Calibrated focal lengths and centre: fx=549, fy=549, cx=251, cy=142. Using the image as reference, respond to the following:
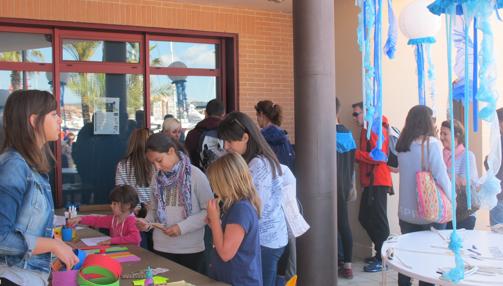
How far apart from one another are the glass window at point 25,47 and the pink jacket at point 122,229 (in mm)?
3141

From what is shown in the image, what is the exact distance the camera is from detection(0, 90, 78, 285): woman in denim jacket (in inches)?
87.1

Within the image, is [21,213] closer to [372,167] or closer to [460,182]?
[460,182]

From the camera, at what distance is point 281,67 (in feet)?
27.0

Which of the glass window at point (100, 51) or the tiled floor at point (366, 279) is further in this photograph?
the glass window at point (100, 51)

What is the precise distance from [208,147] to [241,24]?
329 centimetres

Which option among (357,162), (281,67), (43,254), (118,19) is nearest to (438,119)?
(357,162)

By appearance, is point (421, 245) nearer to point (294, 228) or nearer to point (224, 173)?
point (294, 228)

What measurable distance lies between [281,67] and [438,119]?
2485mm

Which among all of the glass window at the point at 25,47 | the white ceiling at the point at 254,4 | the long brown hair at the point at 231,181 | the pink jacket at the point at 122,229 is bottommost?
the pink jacket at the point at 122,229

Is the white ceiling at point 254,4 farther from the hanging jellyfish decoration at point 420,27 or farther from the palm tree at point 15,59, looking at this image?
the hanging jellyfish decoration at point 420,27

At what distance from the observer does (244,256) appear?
9.81 ft

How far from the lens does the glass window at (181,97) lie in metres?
7.56

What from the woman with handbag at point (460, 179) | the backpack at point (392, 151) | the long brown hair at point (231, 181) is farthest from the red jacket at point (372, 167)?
the long brown hair at point (231, 181)

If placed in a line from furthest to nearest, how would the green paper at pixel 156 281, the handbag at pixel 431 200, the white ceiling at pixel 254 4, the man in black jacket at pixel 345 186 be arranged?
the white ceiling at pixel 254 4
the man in black jacket at pixel 345 186
the handbag at pixel 431 200
the green paper at pixel 156 281
